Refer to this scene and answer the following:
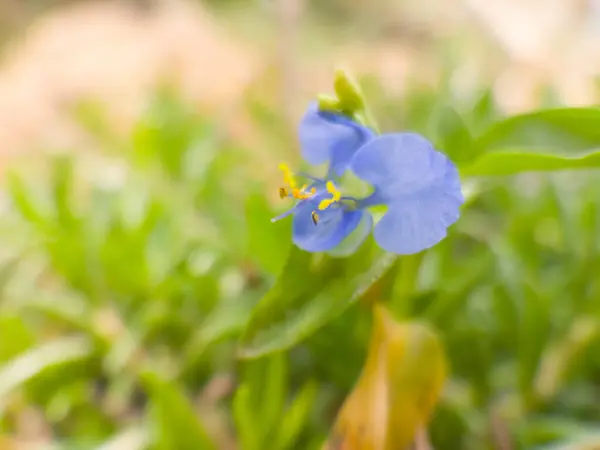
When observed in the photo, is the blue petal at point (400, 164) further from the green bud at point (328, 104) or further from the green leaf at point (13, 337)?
the green leaf at point (13, 337)

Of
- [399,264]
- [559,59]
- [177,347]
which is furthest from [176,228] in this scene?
[559,59]

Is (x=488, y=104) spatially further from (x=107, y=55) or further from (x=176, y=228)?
(x=107, y=55)

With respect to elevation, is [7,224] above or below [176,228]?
above

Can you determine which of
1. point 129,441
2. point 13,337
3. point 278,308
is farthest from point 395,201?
point 13,337

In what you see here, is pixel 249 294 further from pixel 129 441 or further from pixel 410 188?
pixel 410 188

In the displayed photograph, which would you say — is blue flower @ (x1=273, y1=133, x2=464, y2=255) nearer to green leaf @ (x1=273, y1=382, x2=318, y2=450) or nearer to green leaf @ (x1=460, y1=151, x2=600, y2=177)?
green leaf @ (x1=460, y1=151, x2=600, y2=177)

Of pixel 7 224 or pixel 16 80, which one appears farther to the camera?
pixel 16 80
